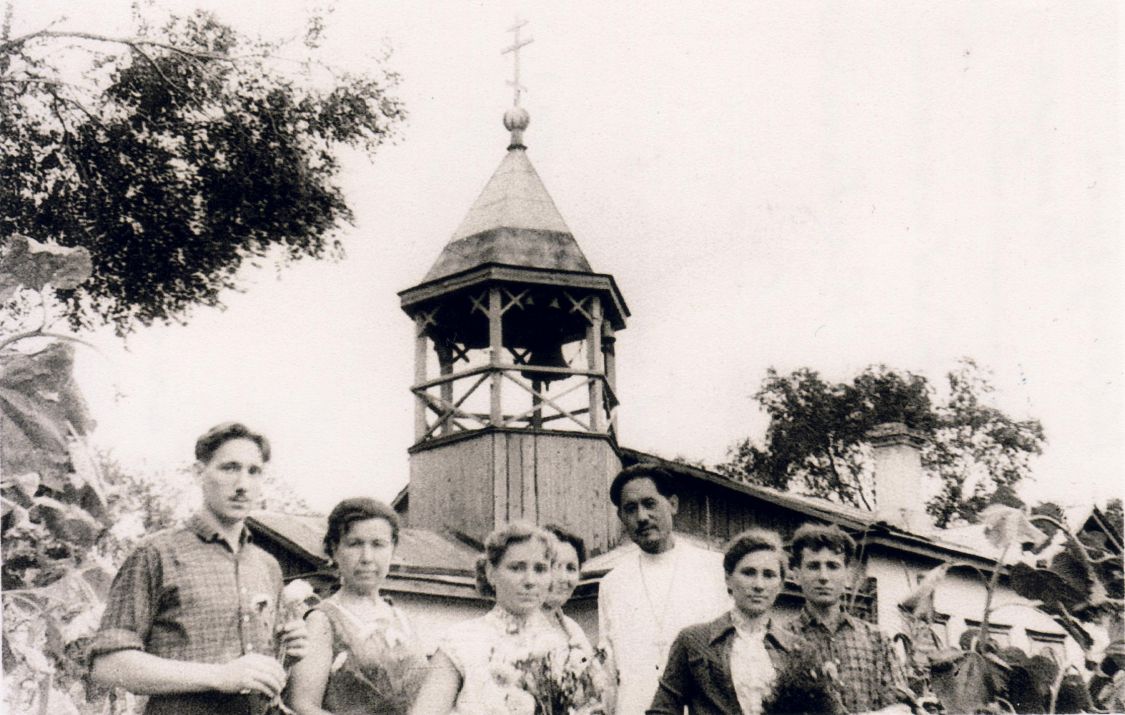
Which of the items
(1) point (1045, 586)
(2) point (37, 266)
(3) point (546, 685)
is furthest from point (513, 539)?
(2) point (37, 266)

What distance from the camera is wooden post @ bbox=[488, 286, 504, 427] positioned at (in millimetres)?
5883

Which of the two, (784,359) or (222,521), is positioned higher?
(784,359)

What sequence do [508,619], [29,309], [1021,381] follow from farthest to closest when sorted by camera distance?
[1021,381] → [29,309] → [508,619]

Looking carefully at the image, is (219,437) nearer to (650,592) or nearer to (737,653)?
(650,592)

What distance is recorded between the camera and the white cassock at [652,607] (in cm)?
347

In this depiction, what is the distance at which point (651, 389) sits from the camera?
5.23 meters

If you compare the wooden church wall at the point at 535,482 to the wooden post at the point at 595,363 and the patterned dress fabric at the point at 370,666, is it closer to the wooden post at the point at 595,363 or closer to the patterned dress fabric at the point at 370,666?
the wooden post at the point at 595,363

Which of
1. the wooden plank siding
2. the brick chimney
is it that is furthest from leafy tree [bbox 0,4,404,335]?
the brick chimney

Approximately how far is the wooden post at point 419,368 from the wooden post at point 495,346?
1.79ft

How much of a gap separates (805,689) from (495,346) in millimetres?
3039

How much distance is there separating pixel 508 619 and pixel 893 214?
251cm

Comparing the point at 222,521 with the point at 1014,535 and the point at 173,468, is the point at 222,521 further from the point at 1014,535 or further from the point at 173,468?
the point at 1014,535

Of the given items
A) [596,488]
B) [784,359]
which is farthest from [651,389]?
[596,488]

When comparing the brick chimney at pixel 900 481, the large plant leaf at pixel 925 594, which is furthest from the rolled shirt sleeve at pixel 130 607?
the brick chimney at pixel 900 481
